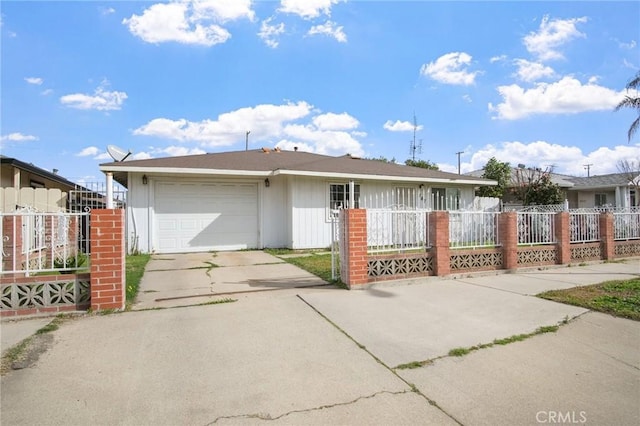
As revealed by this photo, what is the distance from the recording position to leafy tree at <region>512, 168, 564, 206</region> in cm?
2011

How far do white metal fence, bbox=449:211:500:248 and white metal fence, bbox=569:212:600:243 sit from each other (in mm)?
3075

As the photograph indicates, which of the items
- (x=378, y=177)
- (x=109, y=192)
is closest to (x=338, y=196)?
(x=378, y=177)

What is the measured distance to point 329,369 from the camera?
3.42 m

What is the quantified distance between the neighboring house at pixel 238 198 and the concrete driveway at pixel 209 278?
5.04 feet

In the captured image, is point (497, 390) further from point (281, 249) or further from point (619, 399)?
point (281, 249)

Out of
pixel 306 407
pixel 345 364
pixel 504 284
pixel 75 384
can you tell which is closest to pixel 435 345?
pixel 345 364

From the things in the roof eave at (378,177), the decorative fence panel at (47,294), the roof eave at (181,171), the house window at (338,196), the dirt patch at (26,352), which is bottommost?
the dirt patch at (26,352)

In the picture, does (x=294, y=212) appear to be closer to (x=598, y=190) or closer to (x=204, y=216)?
(x=204, y=216)

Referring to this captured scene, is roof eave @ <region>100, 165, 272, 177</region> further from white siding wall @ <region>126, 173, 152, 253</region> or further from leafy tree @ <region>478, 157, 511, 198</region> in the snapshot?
leafy tree @ <region>478, 157, 511, 198</region>

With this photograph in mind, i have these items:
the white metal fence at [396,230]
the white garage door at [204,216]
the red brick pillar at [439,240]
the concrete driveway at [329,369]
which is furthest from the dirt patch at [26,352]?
the white garage door at [204,216]

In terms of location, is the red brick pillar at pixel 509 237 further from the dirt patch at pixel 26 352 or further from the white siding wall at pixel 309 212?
the dirt patch at pixel 26 352

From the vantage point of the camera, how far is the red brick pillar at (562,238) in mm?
9359

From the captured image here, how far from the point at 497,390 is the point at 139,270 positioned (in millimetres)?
7901

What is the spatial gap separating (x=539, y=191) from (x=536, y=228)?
1299cm
